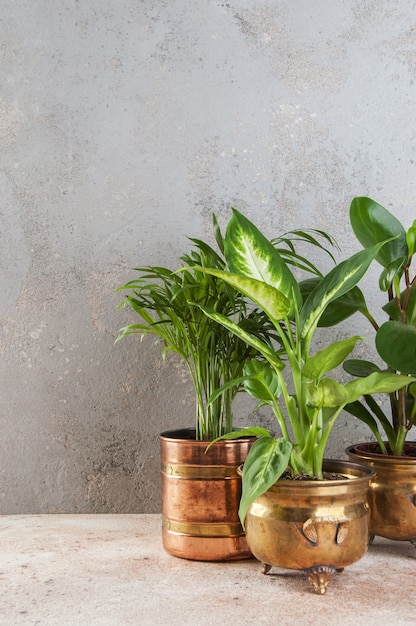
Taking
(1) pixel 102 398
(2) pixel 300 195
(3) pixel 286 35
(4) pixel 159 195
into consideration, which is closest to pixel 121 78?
(4) pixel 159 195

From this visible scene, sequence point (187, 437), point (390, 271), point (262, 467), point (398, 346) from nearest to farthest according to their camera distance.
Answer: point (262, 467), point (398, 346), point (390, 271), point (187, 437)

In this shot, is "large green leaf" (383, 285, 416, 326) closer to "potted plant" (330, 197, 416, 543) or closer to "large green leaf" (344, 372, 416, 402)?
"potted plant" (330, 197, 416, 543)

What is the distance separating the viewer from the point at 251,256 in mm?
1008

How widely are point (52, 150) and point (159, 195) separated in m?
0.27

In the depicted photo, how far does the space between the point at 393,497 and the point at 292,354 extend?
13.4 inches

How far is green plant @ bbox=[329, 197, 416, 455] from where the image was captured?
1.08 m

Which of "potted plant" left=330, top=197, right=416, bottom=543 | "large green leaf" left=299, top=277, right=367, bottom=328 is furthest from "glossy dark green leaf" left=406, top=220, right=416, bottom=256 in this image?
"large green leaf" left=299, top=277, right=367, bottom=328

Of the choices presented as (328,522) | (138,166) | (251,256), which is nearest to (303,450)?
(328,522)

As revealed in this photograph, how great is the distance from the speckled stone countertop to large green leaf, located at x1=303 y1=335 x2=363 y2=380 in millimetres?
347

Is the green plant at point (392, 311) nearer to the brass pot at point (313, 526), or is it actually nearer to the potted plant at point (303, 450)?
the potted plant at point (303, 450)

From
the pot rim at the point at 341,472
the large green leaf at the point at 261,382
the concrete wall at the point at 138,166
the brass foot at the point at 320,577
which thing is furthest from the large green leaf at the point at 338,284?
the concrete wall at the point at 138,166

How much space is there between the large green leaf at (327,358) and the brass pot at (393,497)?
0.26 m

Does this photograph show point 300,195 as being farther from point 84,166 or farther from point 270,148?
point 84,166

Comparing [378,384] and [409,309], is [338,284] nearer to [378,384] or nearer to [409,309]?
[378,384]
